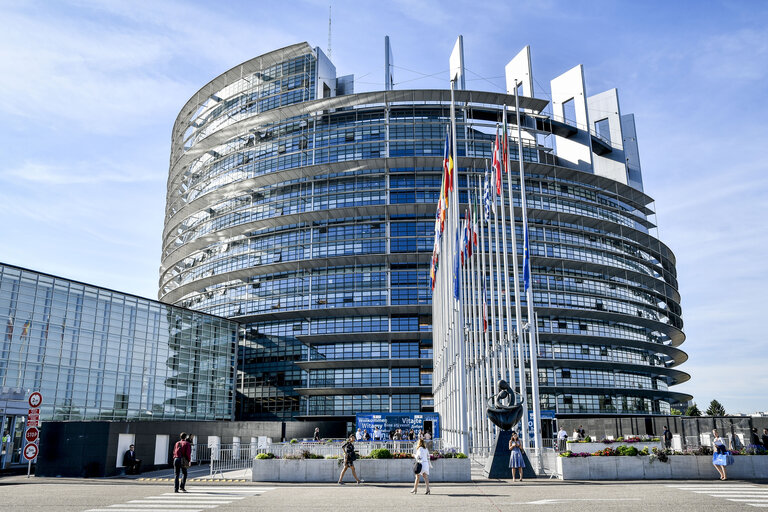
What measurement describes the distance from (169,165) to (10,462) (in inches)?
2521

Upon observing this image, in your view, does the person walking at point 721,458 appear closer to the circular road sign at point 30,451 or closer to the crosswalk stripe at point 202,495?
the crosswalk stripe at point 202,495

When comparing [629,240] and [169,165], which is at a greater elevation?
[169,165]

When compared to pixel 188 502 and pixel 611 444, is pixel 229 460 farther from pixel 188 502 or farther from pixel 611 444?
pixel 611 444

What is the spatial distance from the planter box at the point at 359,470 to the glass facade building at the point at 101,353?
19.3 m

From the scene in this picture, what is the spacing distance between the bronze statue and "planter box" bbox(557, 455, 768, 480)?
8.46ft

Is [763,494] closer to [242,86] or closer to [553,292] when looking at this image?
[553,292]

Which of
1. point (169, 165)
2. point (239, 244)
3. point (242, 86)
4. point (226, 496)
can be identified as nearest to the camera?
point (226, 496)

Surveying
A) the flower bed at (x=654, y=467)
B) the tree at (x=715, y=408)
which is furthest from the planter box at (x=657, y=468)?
the tree at (x=715, y=408)

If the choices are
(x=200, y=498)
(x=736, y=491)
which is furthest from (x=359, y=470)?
(x=736, y=491)

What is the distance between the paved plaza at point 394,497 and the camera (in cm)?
1508

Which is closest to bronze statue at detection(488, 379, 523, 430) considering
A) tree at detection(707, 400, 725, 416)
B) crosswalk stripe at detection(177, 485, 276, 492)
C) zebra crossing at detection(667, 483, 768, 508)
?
zebra crossing at detection(667, 483, 768, 508)

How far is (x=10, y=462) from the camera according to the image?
3297cm

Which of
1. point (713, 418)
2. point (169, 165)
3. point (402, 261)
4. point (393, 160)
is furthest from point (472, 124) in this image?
point (169, 165)

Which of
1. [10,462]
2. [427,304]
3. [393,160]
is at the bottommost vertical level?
A: [10,462]
